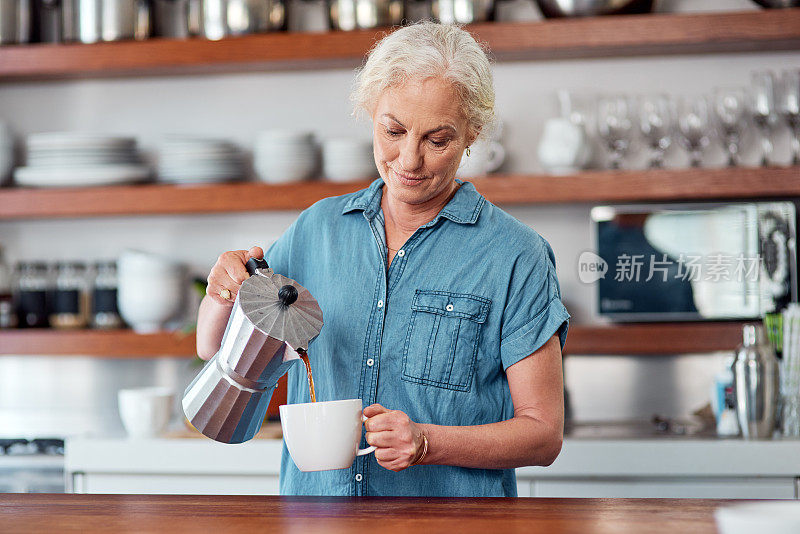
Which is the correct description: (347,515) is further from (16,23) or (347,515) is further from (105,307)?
(16,23)

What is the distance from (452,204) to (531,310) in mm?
205

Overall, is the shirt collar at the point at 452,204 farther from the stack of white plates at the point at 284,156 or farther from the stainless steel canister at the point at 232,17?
the stainless steel canister at the point at 232,17

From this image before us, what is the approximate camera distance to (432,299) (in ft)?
4.20

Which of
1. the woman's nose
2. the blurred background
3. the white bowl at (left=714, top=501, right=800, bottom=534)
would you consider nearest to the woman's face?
the woman's nose

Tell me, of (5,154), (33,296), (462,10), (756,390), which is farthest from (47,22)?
(756,390)

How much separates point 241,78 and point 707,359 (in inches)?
64.7

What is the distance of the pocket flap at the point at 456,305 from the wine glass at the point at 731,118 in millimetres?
1384

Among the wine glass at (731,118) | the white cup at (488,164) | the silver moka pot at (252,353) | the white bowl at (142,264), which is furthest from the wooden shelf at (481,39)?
the silver moka pot at (252,353)

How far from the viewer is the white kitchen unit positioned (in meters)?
2.07

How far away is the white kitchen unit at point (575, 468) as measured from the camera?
207 centimetres

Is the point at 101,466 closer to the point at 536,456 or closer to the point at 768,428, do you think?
the point at 536,456

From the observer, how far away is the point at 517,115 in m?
2.63

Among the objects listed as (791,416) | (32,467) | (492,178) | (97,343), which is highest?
(492,178)

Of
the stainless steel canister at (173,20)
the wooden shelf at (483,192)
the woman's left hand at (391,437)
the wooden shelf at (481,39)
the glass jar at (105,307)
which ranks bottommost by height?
the glass jar at (105,307)
